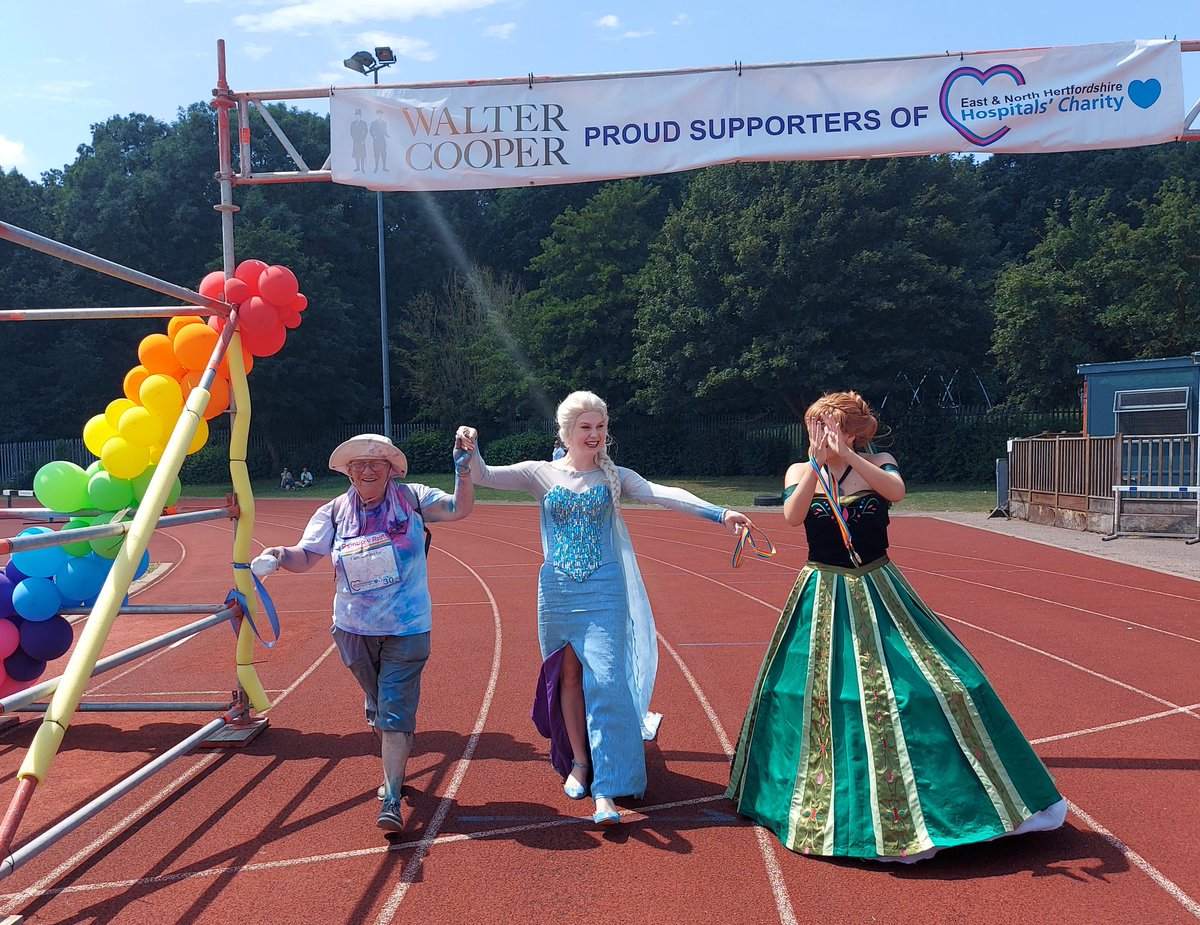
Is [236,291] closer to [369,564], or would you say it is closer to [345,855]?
[369,564]

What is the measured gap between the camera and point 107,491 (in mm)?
5203

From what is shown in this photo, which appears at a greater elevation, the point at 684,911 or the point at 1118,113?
the point at 1118,113

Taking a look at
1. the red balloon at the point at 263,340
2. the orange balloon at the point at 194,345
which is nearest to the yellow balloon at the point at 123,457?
the orange balloon at the point at 194,345

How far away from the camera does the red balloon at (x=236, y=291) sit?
5.38 metres

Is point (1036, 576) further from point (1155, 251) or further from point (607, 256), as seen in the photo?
point (607, 256)

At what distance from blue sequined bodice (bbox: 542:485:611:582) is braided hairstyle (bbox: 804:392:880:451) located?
3.34ft

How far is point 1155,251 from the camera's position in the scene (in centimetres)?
2583

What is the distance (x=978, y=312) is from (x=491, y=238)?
27.8 m

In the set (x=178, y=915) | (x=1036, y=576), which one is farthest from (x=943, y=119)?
(x=1036, y=576)

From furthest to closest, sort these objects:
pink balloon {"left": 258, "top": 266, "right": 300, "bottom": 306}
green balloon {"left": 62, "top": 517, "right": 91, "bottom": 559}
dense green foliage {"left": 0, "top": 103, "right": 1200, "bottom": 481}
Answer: dense green foliage {"left": 0, "top": 103, "right": 1200, "bottom": 481}, pink balloon {"left": 258, "top": 266, "right": 300, "bottom": 306}, green balloon {"left": 62, "top": 517, "right": 91, "bottom": 559}

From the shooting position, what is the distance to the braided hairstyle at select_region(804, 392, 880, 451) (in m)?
4.07

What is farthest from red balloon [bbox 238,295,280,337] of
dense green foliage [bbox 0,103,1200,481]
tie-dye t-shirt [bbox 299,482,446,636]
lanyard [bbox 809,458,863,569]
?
dense green foliage [bbox 0,103,1200,481]

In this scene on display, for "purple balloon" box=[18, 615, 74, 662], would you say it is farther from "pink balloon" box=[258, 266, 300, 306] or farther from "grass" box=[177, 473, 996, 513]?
"grass" box=[177, 473, 996, 513]

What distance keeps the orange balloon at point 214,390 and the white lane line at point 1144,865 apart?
465 cm
